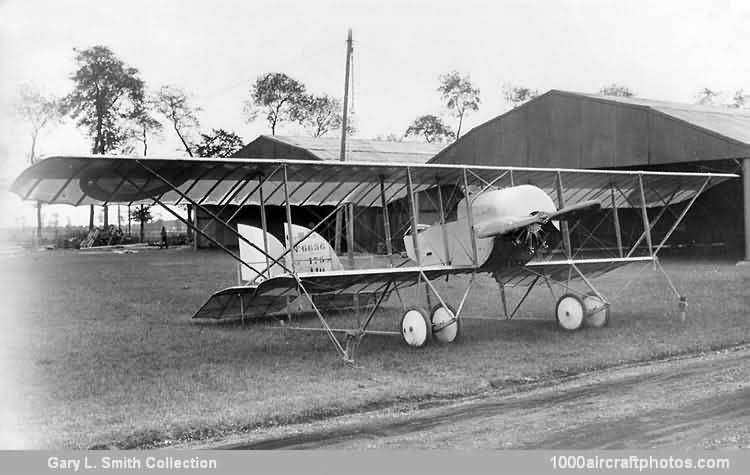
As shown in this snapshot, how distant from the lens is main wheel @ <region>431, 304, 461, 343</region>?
11615 mm

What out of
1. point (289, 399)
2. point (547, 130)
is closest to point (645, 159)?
point (547, 130)

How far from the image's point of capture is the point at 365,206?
13.9 m

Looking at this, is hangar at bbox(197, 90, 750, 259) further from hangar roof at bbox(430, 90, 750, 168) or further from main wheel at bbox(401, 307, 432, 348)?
main wheel at bbox(401, 307, 432, 348)

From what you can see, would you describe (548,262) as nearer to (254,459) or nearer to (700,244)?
(254,459)

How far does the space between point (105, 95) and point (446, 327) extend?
13009 millimetres

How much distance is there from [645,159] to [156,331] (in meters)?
17.5

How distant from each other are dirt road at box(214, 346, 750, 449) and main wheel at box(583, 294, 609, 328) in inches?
153

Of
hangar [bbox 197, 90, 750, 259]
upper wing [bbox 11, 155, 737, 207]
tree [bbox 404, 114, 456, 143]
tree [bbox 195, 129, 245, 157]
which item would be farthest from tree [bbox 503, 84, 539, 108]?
upper wing [bbox 11, 155, 737, 207]

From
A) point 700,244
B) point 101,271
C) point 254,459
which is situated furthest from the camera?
point 700,244

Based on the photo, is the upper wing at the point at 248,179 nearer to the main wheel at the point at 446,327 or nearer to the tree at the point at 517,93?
the main wheel at the point at 446,327

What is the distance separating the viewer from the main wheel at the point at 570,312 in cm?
1293

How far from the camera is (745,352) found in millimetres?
10984

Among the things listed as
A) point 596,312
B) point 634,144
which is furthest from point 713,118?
point 596,312

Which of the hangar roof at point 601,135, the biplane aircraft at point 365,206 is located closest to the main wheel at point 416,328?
the biplane aircraft at point 365,206
